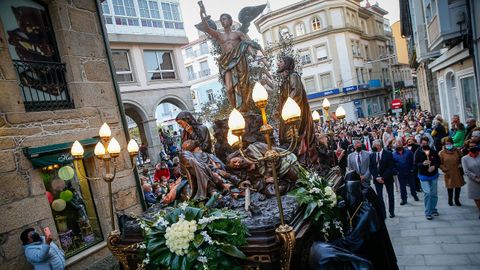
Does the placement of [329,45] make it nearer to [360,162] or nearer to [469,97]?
[469,97]

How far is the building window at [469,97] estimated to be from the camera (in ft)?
38.0

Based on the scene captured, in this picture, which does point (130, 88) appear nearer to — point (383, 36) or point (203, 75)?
point (203, 75)

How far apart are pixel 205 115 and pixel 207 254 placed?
61.1 ft

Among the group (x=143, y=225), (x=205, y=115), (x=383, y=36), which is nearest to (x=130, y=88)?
(x=205, y=115)

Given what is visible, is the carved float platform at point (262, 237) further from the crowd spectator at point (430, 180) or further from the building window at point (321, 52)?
the building window at point (321, 52)

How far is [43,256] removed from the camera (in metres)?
4.83

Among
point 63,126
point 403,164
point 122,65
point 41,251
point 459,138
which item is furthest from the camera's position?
point 122,65

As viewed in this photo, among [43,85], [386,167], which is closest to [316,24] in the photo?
[386,167]

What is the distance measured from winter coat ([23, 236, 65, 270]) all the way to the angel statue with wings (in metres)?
4.44

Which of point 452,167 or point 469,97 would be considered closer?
point 452,167

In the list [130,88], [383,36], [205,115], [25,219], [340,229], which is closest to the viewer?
[340,229]

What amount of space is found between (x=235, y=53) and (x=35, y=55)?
3905mm

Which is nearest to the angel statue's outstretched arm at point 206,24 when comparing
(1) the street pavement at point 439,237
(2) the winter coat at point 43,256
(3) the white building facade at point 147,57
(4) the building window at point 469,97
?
(2) the winter coat at point 43,256

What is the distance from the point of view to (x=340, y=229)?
181 inches
